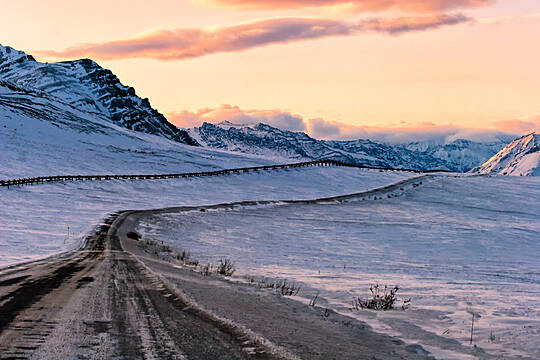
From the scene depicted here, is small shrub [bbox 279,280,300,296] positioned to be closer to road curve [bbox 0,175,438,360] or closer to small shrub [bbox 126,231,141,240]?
road curve [bbox 0,175,438,360]

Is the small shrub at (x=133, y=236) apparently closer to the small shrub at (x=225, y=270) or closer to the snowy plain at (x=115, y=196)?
the snowy plain at (x=115, y=196)

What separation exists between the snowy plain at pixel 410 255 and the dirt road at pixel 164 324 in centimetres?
121

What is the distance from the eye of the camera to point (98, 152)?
118 metres

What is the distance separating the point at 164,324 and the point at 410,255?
883 inches

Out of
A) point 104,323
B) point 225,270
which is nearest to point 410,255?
point 225,270

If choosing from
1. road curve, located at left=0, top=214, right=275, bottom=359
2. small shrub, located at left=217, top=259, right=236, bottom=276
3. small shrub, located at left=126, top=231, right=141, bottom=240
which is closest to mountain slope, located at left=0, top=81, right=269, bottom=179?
small shrub, located at left=126, top=231, right=141, bottom=240

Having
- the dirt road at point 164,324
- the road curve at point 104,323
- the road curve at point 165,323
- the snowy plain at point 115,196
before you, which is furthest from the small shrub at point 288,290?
the snowy plain at point 115,196

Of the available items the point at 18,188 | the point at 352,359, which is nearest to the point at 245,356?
the point at 352,359

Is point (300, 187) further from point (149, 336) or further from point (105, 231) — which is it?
point (149, 336)

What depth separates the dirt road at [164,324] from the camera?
243 inches

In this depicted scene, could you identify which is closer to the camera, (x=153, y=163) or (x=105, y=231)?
(x=105, y=231)

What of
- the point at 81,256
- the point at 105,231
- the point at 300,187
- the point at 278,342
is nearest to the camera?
the point at 278,342

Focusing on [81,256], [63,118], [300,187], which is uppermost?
[63,118]

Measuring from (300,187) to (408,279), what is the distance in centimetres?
6443
